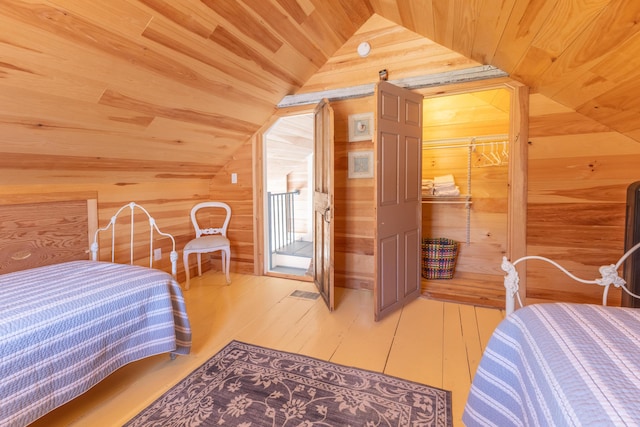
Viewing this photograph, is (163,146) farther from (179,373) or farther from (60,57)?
(179,373)

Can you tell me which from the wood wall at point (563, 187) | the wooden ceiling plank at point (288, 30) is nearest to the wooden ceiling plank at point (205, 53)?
the wooden ceiling plank at point (288, 30)

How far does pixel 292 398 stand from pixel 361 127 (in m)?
2.50

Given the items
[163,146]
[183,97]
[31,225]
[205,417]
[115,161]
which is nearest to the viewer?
[205,417]

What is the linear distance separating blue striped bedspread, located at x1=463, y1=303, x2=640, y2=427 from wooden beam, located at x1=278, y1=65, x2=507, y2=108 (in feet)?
7.32

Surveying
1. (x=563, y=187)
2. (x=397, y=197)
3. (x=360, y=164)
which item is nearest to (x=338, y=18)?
(x=360, y=164)

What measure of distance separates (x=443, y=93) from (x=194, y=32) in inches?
83.4

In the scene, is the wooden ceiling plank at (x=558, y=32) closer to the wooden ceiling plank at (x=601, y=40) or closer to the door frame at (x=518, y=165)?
the wooden ceiling plank at (x=601, y=40)

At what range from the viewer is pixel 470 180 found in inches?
144

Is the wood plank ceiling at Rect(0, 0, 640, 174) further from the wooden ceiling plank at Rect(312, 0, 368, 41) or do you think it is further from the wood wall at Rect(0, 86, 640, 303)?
the wood wall at Rect(0, 86, 640, 303)

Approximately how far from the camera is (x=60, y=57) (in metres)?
1.70

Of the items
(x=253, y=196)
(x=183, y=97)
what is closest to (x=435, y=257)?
(x=253, y=196)

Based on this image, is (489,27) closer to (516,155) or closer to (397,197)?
(516,155)

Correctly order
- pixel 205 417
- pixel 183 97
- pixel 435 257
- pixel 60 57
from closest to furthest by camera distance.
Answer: pixel 205 417 < pixel 60 57 < pixel 183 97 < pixel 435 257

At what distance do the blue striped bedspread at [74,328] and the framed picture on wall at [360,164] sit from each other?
2046mm
